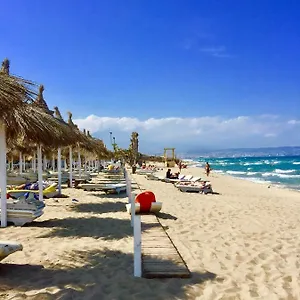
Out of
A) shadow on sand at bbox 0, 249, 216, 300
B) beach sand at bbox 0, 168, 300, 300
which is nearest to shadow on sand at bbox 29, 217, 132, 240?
beach sand at bbox 0, 168, 300, 300

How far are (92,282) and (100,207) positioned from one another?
5899 mm

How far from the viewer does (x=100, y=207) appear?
985 cm

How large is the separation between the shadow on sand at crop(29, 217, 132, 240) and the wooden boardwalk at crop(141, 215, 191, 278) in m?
0.60

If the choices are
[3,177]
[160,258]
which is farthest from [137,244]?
[3,177]

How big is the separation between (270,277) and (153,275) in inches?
59.1

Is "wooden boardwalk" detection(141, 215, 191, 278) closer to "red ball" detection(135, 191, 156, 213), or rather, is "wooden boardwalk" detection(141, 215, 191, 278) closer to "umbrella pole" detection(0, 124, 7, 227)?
"red ball" detection(135, 191, 156, 213)

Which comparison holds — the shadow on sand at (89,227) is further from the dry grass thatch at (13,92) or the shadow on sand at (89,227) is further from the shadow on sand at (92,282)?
the dry grass thatch at (13,92)

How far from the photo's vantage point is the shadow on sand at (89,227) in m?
6.31

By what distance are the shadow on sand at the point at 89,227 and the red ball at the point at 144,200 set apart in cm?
76

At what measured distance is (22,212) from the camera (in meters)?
7.08

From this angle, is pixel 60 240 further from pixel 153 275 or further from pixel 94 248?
pixel 153 275

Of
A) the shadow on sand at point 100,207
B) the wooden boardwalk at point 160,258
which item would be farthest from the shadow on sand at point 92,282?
the shadow on sand at point 100,207

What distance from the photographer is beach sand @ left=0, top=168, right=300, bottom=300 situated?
381cm

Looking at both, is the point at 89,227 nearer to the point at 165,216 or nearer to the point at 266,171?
the point at 165,216
